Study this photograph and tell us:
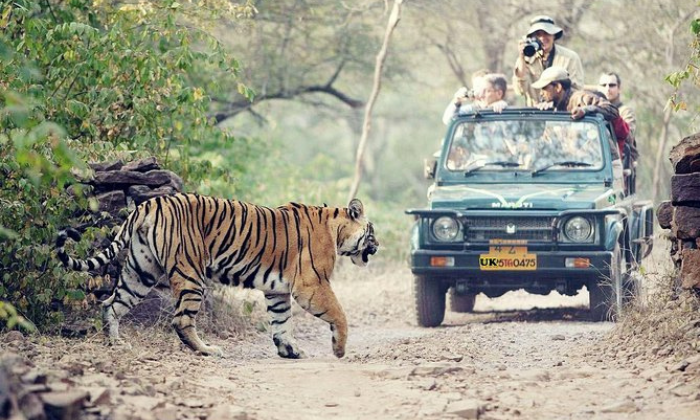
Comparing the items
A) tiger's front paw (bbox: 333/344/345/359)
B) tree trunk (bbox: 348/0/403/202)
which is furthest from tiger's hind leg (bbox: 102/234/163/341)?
tree trunk (bbox: 348/0/403/202)

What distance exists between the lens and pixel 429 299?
1121 centimetres

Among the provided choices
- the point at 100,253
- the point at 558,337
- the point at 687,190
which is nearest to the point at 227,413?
the point at 100,253

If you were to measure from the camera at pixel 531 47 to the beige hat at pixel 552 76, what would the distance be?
700mm

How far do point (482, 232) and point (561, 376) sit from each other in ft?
10.5

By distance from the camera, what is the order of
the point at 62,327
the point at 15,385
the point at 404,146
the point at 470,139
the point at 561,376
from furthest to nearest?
1. the point at 404,146
2. the point at 470,139
3. the point at 62,327
4. the point at 561,376
5. the point at 15,385

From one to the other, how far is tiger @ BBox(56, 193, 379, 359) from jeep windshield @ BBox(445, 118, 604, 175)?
215cm

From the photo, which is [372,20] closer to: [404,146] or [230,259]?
[230,259]

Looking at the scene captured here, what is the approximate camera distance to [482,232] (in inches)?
427

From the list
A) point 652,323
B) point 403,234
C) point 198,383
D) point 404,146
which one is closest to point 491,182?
point 652,323

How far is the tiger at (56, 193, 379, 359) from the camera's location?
8859mm

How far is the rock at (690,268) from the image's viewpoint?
8.32 m

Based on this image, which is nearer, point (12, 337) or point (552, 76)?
point (12, 337)

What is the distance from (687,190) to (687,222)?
0.21 metres

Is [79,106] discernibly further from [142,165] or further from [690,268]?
[690,268]
